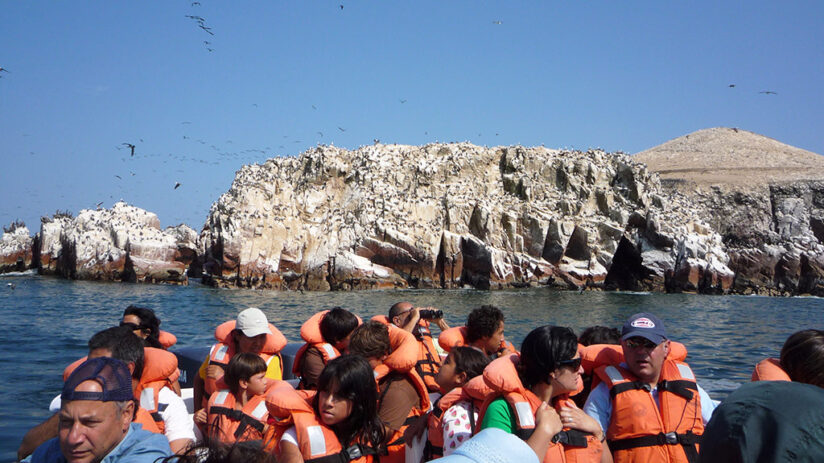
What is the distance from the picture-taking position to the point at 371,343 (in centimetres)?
404

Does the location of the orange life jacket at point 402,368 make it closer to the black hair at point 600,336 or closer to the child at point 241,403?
the child at point 241,403

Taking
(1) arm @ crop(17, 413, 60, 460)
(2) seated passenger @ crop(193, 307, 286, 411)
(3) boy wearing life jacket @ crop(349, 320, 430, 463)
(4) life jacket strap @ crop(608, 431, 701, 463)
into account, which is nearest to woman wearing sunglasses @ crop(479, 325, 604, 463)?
(4) life jacket strap @ crop(608, 431, 701, 463)

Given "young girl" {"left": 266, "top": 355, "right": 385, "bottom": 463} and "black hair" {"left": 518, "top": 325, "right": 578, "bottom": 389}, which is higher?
"black hair" {"left": 518, "top": 325, "right": 578, "bottom": 389}

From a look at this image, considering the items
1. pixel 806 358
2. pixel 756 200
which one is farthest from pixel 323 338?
pixel 756 200

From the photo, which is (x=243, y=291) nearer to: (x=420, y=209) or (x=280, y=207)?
(x=280, y=207)

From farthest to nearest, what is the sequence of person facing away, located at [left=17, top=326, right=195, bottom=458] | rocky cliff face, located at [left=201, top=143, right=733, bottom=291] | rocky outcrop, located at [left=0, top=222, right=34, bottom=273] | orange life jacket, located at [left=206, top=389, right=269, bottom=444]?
rocky outcrop, located at [left=0, top=222, right=34, bottom=273]
rocky cliff face, located at [left=201, top=143, right=733, bottom=291]
orange life jacket, located at [left=206, top=389, right=269, bottom=444]
person facing away, located at [left=17, top=326, right=195, bottom=458]

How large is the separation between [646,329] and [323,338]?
8.66 ft

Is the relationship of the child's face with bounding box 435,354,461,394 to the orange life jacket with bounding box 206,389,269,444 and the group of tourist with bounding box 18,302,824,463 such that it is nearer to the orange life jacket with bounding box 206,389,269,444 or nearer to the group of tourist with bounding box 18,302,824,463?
the group of tourist with bounding box 18,302,824,463

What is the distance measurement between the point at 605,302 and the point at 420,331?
3301 cm

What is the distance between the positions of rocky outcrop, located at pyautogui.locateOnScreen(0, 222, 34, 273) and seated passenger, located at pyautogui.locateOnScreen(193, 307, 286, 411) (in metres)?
58.3

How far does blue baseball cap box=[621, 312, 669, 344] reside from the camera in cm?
349

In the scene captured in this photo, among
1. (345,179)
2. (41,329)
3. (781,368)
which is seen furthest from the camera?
(345,179)

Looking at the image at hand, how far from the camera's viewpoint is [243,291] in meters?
40.1

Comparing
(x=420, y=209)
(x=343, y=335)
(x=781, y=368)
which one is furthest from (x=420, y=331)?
A: (x=420, y=209)
